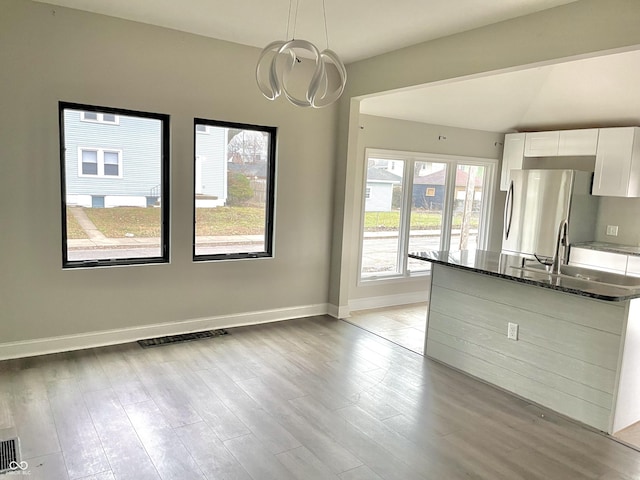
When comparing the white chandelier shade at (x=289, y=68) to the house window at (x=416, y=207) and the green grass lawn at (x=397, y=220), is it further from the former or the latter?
the green grass lawn at (x=397, y=220)

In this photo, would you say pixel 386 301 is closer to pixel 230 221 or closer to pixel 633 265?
pixel 230 221

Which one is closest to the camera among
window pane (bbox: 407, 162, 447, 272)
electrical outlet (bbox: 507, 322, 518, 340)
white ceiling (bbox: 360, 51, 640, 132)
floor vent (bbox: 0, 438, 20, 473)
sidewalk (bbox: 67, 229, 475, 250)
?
floor vent (bbox: 0, 438, 20, 473)

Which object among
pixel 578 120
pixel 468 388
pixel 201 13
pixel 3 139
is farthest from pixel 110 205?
pixel 578 120

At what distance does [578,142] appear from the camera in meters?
5.57

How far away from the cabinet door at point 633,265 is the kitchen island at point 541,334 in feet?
5.76

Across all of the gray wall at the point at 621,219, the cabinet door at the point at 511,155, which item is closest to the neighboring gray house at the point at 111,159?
the cabinet door at the point at 511,155

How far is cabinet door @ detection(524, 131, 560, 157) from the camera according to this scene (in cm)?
584

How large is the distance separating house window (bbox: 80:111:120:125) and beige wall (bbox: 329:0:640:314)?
228cm

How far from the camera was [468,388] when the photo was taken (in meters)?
3.60

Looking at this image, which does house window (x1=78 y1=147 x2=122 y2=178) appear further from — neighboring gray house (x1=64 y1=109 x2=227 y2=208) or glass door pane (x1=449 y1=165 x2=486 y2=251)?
glass door pane (x1=449 y1=165 x2=486 y2=251)

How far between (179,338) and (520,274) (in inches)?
118

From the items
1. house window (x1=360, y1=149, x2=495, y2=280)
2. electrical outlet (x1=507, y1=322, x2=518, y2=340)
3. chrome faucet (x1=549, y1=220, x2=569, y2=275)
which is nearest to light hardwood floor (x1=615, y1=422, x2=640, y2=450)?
electrical outlet (x1=507, y1=322, x2=518, y2=340)

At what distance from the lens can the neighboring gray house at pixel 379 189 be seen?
5.59 metres

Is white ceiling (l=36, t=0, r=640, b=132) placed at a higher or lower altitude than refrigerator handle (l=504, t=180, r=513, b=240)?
higher
